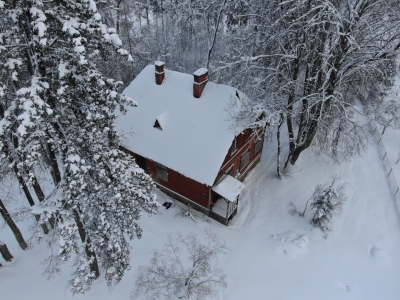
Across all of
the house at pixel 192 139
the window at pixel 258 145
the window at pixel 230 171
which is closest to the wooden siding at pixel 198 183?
the house at pixel 192 139

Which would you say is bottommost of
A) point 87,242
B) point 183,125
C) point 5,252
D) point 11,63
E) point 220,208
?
point 5,252

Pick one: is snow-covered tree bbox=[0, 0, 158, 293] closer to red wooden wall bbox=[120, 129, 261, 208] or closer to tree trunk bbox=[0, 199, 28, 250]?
tree trunk bbox=[0, 199, 28, 250]

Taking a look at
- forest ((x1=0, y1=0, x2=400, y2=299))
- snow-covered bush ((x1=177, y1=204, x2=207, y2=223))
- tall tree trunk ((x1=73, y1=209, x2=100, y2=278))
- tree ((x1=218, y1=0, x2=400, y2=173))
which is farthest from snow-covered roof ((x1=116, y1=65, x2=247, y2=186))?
tall tree trunk ((x1=73, y1=209, x2=100, y2=278))

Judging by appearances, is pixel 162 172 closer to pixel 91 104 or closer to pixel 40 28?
pixel 91 104

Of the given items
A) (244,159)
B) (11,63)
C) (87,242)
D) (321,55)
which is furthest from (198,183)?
(11,63)

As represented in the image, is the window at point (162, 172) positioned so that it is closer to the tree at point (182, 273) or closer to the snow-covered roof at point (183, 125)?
the snow-covered roof at point (183, 125)

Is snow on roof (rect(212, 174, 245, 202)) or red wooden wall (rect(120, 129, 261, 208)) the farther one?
red wooden wall (rect(120, 129, 261, 208))
